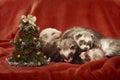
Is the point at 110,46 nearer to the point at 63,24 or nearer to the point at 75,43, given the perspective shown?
the point at 75,43

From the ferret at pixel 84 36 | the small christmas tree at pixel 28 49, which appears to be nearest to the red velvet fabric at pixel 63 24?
the small christmas tree at pixel 28 49

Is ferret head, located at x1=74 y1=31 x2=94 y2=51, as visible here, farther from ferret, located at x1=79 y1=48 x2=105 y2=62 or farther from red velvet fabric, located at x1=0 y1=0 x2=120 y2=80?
red velvet fabric, located at x1=0 y1=0 x2=120 y2=80

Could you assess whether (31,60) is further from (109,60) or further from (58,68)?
(109,60)

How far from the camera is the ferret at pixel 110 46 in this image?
198 centimetres

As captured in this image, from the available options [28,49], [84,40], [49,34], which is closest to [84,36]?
[84,40]

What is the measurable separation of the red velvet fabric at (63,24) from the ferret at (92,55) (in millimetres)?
98

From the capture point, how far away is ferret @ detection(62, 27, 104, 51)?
2020 millimetres

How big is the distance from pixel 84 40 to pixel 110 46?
0.21 meters

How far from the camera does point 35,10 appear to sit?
2.45 metres

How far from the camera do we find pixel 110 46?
2041 millimetres

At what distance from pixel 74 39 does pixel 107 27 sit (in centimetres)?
41

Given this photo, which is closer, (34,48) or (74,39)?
(34,48)

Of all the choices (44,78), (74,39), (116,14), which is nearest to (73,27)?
(74,39)

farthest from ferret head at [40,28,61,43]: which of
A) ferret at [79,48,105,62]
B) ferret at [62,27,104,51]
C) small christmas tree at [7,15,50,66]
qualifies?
ferret at [79,48,105,62]
